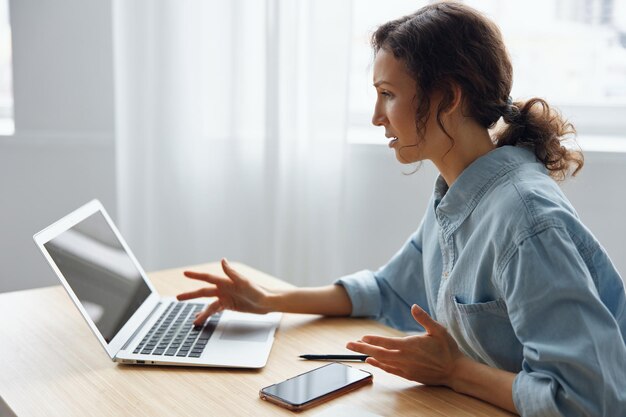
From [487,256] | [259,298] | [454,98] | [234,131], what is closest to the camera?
[487,256]

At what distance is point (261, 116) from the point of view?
2.62 meters

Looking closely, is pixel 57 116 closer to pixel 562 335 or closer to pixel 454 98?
pixel 454 98

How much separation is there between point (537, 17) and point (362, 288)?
1.58 meters

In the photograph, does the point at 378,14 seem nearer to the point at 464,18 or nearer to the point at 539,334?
the point at 464,18

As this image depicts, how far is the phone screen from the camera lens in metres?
1.07

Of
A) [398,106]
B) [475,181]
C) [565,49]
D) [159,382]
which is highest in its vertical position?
[565,49]

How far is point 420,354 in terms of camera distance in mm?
1113

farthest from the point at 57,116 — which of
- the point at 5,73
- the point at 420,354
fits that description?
the point at 420,354

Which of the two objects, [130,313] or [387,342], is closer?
[387,342]

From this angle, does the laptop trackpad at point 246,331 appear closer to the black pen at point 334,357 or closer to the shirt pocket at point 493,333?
the black pen at point 334,357

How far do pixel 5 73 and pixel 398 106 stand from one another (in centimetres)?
218

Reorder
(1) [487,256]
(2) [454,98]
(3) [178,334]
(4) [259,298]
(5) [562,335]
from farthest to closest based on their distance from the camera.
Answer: (4) [259,298]
(3) [178,334]
(2) [454,98]
(1) [487,256]
(5) [562,335]

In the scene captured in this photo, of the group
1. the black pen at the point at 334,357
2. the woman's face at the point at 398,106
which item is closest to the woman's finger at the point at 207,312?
the black pen at the point at 334,357

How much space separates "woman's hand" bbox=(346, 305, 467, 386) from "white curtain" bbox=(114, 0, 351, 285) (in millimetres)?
1420
